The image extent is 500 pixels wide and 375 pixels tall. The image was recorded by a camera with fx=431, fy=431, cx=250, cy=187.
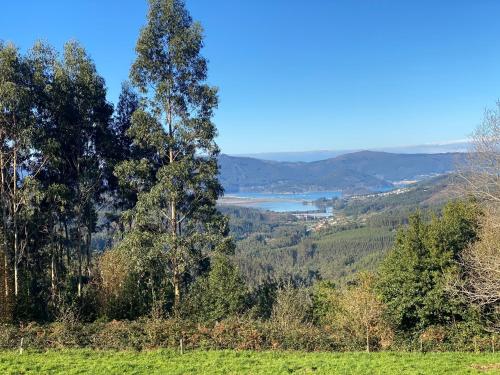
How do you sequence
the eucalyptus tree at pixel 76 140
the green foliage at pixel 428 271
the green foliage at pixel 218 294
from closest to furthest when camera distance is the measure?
the eucalyptus tree at pixel 76 140 → the green foliage at pixel 428 271 → the green foliage at pixel 218 294

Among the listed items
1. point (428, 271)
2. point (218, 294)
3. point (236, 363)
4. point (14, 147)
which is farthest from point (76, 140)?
point (428, 271)

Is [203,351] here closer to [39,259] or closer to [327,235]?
[39,259]

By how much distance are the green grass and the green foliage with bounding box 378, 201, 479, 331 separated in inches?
216

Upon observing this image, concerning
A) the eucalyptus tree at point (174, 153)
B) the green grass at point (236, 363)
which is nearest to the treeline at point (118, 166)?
the eucalyptus tree at point (174, 153)

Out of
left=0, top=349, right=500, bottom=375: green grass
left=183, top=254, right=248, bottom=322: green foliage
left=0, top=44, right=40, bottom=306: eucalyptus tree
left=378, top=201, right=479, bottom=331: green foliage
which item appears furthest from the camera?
left=183, top=254, right=248, bottom=322: green foliage

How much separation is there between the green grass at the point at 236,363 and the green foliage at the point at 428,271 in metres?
5.48

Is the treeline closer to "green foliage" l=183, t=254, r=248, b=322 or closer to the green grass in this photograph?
"green foliage" l=183, t=254, r=248, b=322

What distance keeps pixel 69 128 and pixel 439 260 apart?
1892 centimetres

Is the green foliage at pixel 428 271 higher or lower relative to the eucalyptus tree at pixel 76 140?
lower

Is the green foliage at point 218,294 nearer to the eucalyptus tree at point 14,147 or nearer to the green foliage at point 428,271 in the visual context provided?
the green foliage at point 428,271

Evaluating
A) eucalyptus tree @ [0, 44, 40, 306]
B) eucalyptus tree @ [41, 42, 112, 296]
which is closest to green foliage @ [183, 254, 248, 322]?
eucalyptus tree @ [41, 42, 112, 296]

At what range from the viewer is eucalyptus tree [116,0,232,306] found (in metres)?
18.5

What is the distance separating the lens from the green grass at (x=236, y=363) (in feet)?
40.6

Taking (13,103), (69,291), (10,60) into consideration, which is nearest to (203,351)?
(69,291)
